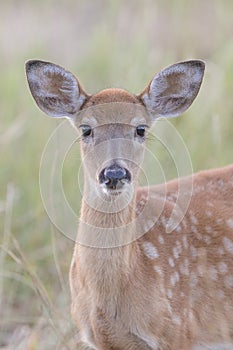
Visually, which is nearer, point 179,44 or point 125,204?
point 125,204

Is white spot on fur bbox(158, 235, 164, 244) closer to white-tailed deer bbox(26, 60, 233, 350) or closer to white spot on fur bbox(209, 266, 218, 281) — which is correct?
white-tailed deer bbox(26, 60, 233, 350)

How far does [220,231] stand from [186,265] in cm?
32

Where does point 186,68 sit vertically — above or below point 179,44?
below

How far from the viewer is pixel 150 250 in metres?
6.29

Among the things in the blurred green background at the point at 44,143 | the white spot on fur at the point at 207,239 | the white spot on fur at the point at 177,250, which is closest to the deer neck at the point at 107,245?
the white spot on fur at the point at 177,250

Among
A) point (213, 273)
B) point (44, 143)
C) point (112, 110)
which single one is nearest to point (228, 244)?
point (213, 273)

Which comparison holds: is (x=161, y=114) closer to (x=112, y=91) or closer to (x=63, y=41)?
(x=112, y=91)

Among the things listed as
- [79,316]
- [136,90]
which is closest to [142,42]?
[136,90]

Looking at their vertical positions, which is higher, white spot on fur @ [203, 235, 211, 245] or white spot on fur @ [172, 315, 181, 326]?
white spot on fur @ [203, 235, 211, 245]

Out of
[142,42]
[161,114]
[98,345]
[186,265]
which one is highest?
[142,42]

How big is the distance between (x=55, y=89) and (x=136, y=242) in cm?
93

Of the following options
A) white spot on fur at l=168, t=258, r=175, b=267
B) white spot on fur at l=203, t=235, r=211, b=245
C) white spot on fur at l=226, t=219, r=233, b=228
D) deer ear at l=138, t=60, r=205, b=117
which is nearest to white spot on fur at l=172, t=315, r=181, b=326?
white spot on fur at l=168, t=258, r=175, b=267

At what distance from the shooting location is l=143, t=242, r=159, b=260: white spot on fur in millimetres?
6263

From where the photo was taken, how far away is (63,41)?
13.3 meters
